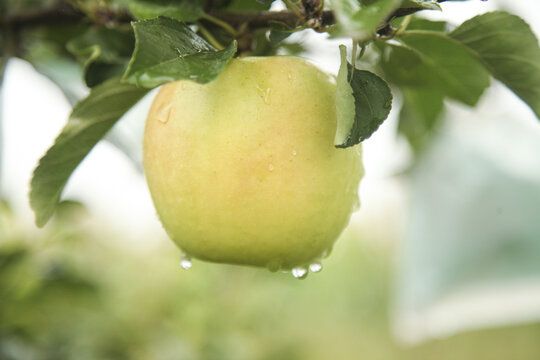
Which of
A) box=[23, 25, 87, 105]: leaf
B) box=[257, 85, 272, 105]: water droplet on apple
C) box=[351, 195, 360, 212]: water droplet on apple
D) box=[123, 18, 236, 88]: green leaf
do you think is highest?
box=[123, 18, 236, 88]: green leaf

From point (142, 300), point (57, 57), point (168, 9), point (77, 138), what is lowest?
point (142, 300)

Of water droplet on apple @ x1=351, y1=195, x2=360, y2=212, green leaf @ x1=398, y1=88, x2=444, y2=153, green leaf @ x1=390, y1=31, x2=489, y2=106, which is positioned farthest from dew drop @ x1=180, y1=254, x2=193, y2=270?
green leaf @ x1=398, y1=88, x2=444, y2=153

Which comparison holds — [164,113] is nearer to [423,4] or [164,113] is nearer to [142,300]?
[423,4]

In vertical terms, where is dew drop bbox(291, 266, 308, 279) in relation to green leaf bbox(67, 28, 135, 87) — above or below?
below

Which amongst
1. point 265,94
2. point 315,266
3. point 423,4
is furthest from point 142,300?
point 423,4

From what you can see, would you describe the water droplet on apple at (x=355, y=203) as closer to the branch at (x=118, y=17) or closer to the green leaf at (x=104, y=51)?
the branch at (x=118, y=17)

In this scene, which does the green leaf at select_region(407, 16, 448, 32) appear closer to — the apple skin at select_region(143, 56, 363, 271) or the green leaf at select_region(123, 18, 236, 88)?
the apple skin at select_region(143, 56, 363, 271)
